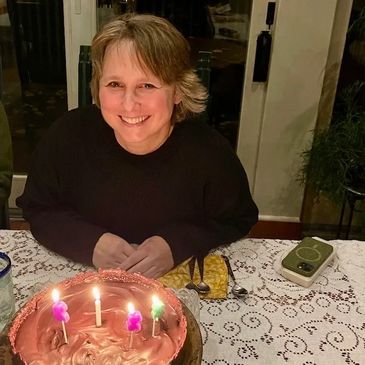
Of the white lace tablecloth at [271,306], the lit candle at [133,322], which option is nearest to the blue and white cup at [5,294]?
the white lace tablecloth at [271,306]

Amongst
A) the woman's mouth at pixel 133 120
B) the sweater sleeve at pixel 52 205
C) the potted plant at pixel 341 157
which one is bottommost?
the potted plant at pixel 341 157

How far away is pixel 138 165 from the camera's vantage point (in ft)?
4.59

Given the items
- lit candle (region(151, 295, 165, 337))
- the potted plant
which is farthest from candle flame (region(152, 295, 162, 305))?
the potted plant

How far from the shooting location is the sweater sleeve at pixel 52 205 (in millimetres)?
1278

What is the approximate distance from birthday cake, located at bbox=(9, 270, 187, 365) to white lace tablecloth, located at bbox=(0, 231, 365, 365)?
0.19 metres

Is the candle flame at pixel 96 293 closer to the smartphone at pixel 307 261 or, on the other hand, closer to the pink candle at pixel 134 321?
the pink candle at pixel 134 321

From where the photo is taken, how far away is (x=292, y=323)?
1.09 metres

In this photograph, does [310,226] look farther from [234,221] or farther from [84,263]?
[84,263]

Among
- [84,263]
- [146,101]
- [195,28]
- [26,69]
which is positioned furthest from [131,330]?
[26,69]

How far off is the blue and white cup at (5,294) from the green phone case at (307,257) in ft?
1.98

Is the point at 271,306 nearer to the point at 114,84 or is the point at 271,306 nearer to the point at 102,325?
the point at 102,325

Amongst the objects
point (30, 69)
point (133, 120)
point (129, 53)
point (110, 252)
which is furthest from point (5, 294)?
point (30, 69)

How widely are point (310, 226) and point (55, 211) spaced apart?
1.95 meters

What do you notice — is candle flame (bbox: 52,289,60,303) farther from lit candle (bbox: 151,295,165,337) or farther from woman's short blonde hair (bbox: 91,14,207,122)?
woman's short blonde hair (bbox: 91,14,207,122)
